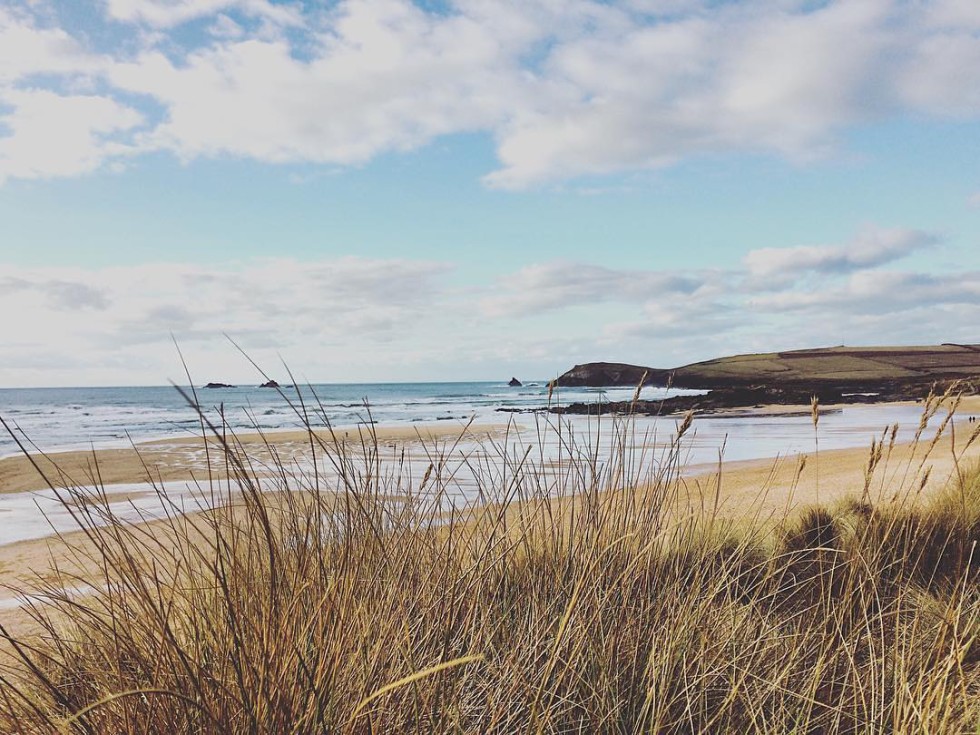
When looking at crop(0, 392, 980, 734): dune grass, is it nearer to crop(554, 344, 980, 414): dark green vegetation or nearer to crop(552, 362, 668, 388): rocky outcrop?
crop(554, 344, 980, 414): dark green vegetation

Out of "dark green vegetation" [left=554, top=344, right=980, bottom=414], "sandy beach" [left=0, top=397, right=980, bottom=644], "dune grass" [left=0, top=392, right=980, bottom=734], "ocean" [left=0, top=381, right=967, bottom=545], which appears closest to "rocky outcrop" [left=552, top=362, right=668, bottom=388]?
"dark green vegetation" [left=554, top=344, right=980, bottom=414]

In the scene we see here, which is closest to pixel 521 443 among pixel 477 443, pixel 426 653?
pixel 426 653

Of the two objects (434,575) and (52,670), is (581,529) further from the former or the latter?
(52,670)

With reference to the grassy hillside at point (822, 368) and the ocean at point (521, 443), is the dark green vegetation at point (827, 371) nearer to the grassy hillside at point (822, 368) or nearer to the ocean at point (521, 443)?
the grassy hillside at point (822, 368)

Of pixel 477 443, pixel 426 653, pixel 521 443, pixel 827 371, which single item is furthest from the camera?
pixel 827 371

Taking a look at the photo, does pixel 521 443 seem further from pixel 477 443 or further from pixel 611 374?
pixel 611 374

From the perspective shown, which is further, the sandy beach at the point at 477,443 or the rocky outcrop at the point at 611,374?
the rocky outcrop at the point at 611,374

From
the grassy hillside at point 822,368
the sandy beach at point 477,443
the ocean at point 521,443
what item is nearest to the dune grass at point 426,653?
the ocean at point 521,443

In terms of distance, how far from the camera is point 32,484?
12977mm

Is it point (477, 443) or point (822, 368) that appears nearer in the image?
point (477, 443)

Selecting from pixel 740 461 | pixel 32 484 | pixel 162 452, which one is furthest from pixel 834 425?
pixel 32 484

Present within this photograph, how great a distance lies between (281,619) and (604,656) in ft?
3.53

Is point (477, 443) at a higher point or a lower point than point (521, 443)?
lower

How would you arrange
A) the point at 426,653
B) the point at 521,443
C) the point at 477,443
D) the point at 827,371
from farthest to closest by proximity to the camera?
the point at 827,371 < the point at 477,443 < the point at 521,443 < the point at 426,653
